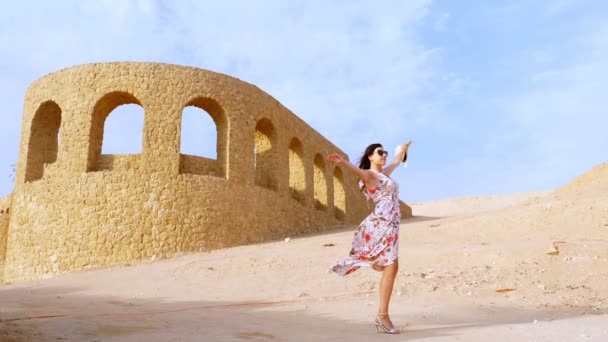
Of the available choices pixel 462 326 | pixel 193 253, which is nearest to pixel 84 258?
pixel 193 253

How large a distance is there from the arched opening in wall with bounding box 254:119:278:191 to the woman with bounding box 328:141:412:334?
1111 centimetres

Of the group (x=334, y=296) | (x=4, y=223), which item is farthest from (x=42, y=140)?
(x=334, y=296)

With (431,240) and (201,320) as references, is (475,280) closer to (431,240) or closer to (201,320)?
(201,320)

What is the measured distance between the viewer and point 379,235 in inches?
185

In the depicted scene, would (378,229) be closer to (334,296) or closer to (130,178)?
(334,296)

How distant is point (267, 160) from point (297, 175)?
2328 mm

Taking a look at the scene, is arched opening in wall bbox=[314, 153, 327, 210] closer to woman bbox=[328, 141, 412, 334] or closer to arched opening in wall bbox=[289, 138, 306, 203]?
arched opening in wall bbox=[289, 138, 306, 203]

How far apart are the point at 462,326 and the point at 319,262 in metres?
4.75

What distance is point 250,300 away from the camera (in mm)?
6836

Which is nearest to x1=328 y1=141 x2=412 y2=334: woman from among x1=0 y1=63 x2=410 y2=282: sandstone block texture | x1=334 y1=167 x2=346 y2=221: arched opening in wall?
x1=0 y1=63 x2=410 y2=282: sandstone block texture

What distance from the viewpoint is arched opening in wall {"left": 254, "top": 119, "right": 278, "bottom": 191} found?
1605 cm

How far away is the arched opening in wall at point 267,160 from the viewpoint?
1605 centimetres

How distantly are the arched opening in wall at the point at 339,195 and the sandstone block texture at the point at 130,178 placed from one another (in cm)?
597

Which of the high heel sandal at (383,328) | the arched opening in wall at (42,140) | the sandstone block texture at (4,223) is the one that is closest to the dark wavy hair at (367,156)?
the high heel sandal at (383,328)
